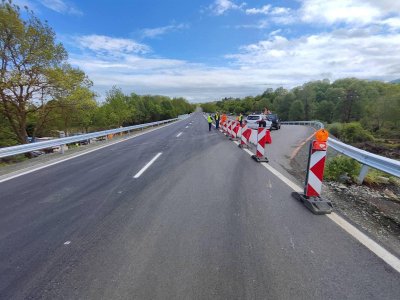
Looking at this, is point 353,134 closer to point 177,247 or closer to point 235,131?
point 235,131

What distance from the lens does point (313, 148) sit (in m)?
5.32

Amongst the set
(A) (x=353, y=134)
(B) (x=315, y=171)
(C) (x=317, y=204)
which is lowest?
(A) (x=353, y=134)

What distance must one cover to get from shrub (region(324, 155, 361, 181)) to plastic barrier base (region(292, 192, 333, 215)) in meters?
2.57

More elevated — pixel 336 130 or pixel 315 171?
pixel 315 171

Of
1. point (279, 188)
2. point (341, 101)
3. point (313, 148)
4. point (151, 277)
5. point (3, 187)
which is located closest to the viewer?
point (151, 277)

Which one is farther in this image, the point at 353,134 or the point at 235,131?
the point at 353,134

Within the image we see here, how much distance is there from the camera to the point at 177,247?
12.0 feet

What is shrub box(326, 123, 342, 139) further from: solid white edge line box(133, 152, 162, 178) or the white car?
solid white edge line box(133, 152, 162, 178)

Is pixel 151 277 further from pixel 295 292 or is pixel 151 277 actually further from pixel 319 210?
pixel 319 210

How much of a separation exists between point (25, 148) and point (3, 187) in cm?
380

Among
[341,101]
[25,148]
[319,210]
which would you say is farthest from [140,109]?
[319,210]

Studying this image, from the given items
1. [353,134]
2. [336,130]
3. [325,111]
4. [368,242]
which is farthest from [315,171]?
[325,111]

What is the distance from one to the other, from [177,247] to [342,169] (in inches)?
246

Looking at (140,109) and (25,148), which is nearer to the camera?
(25,148)
